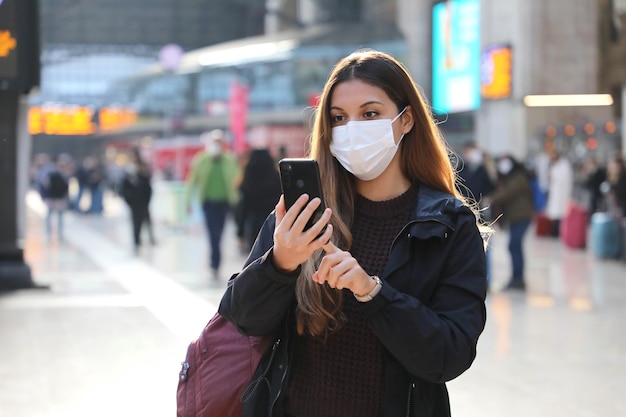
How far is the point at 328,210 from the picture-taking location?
7.30 feet

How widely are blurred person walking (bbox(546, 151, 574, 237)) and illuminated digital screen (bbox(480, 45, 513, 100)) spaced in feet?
31.1

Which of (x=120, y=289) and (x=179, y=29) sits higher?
(x=179, y=29)

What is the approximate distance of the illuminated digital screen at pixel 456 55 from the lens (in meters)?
33.7

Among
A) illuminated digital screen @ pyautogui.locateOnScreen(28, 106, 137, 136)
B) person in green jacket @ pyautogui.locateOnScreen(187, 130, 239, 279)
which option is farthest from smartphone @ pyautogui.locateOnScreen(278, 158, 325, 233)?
illuminated digital screen @ pyautogui.locateOnScreen(28, 106, 137, 136)

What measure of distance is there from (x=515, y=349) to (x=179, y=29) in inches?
3494

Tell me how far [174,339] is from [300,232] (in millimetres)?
6780

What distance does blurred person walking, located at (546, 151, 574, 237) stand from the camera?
20953mm

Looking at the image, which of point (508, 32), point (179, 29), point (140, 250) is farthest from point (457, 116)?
point (179, 29)

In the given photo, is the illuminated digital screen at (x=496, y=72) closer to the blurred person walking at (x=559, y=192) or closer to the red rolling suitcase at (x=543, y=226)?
the red rolling suitcase at (x=543, y=226)

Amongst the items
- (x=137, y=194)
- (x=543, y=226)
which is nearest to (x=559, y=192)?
(x=543, y=226)

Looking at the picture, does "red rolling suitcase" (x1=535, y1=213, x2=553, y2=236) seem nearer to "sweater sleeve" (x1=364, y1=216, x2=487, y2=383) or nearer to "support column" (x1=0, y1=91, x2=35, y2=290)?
"support column" (x1=0, y1=91, x2=35, y2=290)

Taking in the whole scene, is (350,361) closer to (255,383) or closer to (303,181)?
(255,383)

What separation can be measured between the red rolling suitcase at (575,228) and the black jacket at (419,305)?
16758 mm

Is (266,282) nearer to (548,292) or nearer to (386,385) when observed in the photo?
(386,385)
